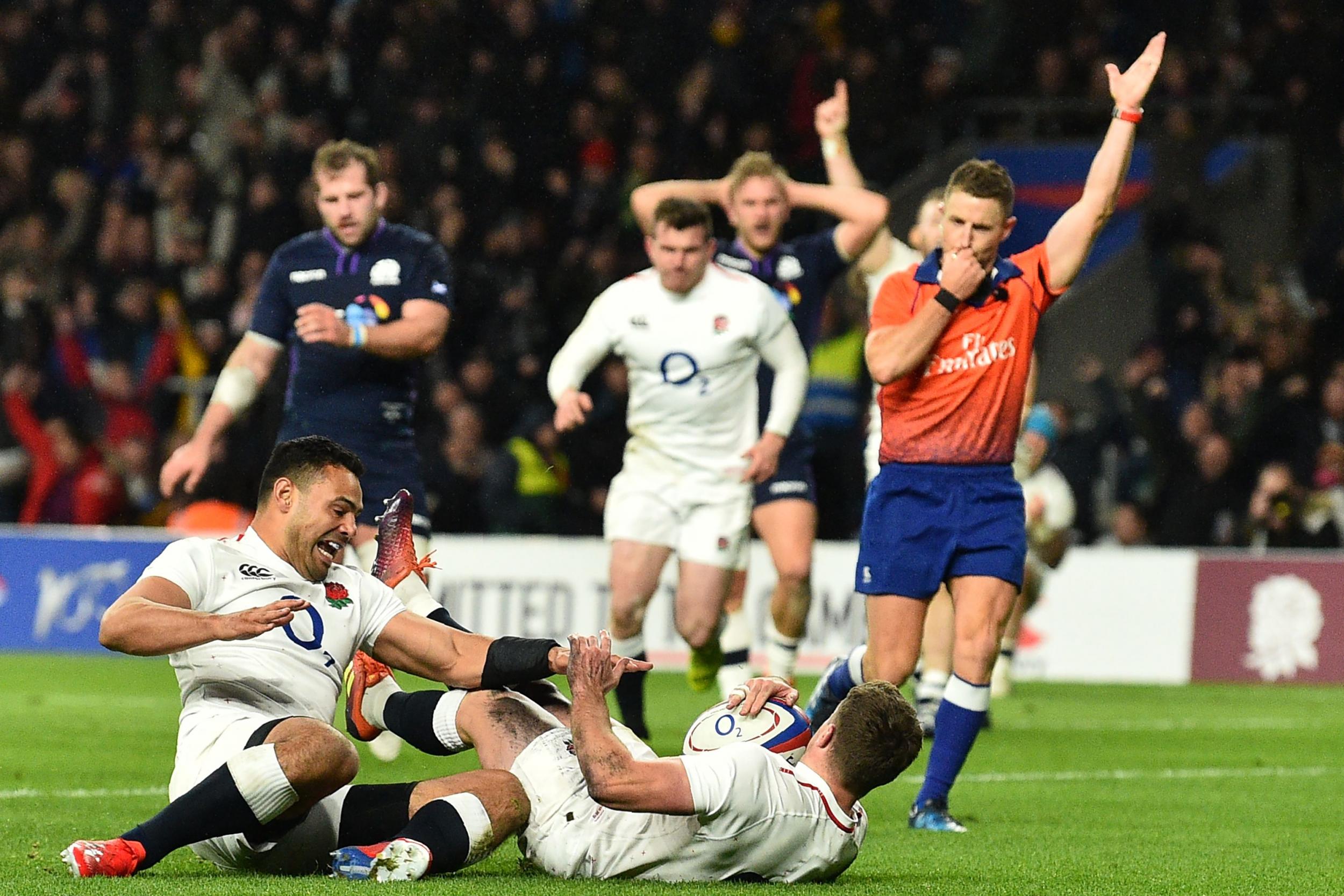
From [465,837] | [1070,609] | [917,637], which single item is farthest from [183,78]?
[465,837]

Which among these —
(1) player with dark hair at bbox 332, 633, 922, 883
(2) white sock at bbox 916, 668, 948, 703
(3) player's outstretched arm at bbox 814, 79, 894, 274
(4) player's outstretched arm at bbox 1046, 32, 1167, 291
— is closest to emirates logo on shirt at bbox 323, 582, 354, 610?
(1) player with dark hair at bbox 332, 633, 922, 883

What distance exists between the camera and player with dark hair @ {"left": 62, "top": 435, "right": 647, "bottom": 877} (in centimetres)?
514

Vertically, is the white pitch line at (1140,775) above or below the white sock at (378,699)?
below

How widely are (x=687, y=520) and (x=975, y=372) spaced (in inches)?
125

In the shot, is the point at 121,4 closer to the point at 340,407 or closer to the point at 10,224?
the point at 10,224

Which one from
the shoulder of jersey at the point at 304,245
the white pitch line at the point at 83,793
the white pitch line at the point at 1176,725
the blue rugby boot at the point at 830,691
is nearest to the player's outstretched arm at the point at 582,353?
the shoulder of jersey at the point at 304,245

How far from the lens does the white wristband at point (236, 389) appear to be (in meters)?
9.23

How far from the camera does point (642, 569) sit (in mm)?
10086

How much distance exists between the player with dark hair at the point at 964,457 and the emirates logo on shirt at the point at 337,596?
7.31 feet

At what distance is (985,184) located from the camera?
276 inches

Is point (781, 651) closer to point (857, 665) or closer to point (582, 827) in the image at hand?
point (857, 665)

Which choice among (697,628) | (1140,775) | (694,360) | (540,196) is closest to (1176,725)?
(1140,775)

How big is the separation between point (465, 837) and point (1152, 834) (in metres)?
3.02

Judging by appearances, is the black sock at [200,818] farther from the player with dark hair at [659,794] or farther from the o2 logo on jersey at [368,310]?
the o2 logo on jersey at [368,310]
